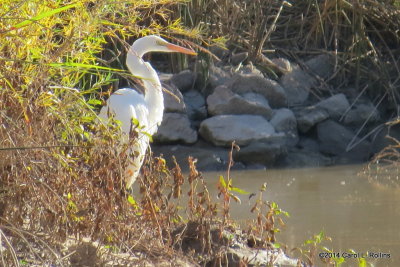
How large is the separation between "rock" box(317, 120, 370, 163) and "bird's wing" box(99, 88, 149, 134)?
361 cm

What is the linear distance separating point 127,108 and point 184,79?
12.8ft

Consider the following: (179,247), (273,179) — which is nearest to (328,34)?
(273,179)

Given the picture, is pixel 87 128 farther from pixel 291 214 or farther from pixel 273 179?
pixel 273 179

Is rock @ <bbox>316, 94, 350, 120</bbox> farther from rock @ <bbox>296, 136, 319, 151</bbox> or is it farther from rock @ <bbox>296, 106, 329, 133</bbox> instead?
rock @ <bbox>296, 136, 319, 151</bbox>

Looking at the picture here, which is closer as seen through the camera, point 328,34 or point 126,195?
point 126,195

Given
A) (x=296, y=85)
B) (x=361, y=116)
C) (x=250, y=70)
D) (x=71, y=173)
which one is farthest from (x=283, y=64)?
(x=71, y=173)

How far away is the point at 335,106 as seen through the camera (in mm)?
9461

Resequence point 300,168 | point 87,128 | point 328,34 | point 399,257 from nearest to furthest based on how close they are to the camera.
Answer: point 87,128, point 399,257, point 300,168, point 328,34

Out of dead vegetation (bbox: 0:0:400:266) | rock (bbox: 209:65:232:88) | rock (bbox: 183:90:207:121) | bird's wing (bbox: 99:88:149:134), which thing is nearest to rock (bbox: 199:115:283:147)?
rock (bbox: 183:90:207:121)

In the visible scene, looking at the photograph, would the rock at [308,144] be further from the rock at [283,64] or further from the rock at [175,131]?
the rock at [175,131]

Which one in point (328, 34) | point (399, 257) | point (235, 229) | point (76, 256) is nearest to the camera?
point (76, 256)

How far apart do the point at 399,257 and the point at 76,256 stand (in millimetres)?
2025

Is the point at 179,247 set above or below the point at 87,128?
below

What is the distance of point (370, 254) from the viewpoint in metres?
4.64
